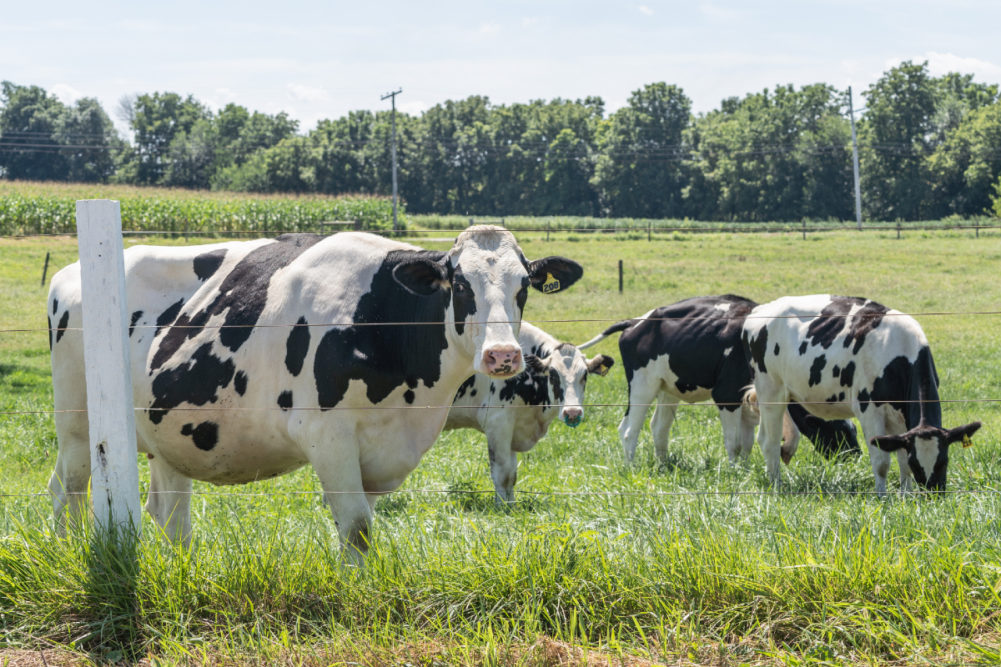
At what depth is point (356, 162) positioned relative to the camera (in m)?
104

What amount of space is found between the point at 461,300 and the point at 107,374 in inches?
71.9

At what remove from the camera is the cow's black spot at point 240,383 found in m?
5.29

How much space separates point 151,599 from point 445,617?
1.30 metres

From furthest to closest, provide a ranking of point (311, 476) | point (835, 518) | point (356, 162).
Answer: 1. point (356, 162)
2. point (311, 476)
3. point (835, 518)

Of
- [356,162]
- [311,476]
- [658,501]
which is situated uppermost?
[356,162]

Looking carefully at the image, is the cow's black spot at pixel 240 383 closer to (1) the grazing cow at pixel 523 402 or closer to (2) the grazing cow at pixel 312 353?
(2) the grazing cow at pixel 312 353

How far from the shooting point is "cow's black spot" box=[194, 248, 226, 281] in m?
5.89

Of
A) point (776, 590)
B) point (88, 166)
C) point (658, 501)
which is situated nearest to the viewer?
point (776, 590)

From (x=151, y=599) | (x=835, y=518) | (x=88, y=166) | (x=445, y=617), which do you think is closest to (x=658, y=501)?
(x=835, y=518)

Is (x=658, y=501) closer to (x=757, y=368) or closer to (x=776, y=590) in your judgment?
(x=776, y=590)

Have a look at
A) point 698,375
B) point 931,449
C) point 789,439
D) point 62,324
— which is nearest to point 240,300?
point 62,324

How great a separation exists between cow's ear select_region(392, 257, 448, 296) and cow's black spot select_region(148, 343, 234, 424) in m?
1.16

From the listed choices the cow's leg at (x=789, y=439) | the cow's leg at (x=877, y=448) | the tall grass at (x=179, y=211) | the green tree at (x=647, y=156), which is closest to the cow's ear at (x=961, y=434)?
the cow's leg at (x=877, y=448)

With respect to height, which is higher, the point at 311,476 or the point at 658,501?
the point at 658,501
